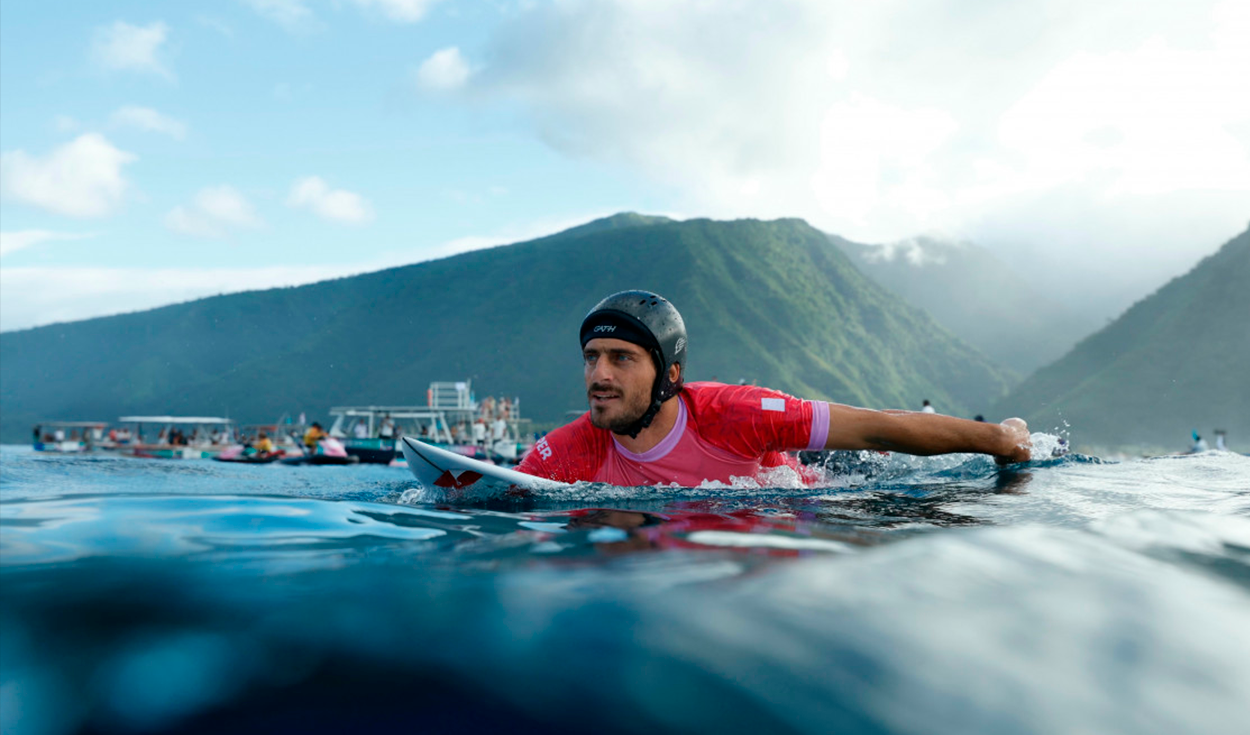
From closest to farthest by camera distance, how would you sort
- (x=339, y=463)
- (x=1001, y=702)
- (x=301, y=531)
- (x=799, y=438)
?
(x=1001, y=702)
(x=301, y=531)
(x=799, y=438)
(x=339, y=463)

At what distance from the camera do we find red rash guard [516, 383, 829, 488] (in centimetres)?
532

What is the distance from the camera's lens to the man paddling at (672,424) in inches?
206

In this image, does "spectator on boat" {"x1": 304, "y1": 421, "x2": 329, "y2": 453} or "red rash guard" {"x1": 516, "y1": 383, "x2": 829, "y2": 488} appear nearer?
"red rash guard" {"x1": 516, "y1": 383, "x2": 829, "y2": 488}

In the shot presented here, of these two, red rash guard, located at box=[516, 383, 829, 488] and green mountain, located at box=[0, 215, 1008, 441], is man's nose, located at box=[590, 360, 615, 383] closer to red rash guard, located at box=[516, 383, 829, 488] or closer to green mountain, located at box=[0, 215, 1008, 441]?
red rash guard, located at box=[516, 383, 829, 488]

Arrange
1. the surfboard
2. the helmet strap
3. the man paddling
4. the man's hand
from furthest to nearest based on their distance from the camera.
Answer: the man's hand < the helmet strap < the man paddling < the surfboard

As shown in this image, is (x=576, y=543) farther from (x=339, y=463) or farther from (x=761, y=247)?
(x=761, y=247)

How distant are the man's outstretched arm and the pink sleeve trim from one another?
3 cm

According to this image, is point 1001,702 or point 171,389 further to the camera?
point 171,389

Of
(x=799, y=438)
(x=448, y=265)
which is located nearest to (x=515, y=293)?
(x=448, y=265)

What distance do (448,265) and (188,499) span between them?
185 m

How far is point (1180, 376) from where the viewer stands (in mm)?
97438

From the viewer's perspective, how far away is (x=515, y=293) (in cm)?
16838

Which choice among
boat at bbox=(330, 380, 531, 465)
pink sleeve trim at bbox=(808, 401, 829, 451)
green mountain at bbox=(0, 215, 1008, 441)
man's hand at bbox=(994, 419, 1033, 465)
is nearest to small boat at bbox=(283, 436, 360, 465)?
boat at bbox=(330, 380, 531, 465)

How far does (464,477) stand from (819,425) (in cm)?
244
